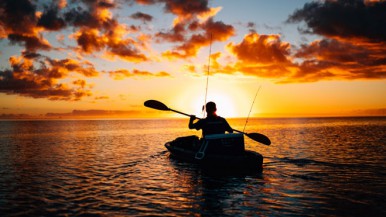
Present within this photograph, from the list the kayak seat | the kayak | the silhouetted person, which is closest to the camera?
the kayak

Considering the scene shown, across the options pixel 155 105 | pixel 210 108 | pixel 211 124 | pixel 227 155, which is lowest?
pixel 227 155

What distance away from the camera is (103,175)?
1688 cm

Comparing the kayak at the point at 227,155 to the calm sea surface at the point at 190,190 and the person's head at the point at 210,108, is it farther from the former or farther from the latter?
the person's head at the point at 210,108

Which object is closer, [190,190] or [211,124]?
[190,190]

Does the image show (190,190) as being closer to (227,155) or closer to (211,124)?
(227,155)

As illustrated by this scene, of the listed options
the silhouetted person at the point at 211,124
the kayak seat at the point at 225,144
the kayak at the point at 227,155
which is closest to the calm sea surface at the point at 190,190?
the kayak at the point at 227,155

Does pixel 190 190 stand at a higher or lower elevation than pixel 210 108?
lower

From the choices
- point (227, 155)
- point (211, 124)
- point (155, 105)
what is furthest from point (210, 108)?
point (155, 105)

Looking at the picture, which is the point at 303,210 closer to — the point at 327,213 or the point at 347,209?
the point at 327,213

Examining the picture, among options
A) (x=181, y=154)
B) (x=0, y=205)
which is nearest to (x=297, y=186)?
(x=181, y=154)

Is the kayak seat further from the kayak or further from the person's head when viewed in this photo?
the person's head

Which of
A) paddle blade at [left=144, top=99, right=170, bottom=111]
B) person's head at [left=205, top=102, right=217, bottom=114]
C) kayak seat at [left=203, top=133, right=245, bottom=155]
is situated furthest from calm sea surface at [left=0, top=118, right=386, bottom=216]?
paddle blade at [left=144, top=99, right=170, bottom=111]

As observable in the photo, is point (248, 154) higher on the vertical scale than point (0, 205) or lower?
higher

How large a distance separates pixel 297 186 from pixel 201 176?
5.24 m
